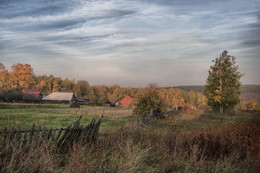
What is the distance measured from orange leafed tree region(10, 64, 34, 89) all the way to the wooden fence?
74641 mm

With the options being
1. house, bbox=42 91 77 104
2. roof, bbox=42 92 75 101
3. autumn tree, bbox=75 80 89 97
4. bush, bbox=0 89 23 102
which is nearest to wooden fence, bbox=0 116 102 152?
bush, bbox=0 89 23 102

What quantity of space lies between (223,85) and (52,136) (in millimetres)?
37716

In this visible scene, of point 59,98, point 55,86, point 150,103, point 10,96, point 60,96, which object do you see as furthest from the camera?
point 55,86

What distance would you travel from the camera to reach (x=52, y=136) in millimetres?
8102

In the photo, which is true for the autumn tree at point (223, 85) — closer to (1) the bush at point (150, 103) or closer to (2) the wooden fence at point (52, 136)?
(1) the bush at point (150, 103)

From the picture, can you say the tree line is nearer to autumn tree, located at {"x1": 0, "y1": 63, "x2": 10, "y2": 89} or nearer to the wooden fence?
autumn tree, located at {"x1": 0, "y1": 63, "x2": 10, "y2": 89}

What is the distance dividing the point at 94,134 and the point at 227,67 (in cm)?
3736

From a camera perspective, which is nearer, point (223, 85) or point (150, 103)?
point (150, 103)

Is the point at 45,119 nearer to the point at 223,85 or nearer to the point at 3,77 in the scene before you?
the point at 223,85

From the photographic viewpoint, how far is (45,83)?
315 feet

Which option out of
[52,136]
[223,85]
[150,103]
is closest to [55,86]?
[223,85]

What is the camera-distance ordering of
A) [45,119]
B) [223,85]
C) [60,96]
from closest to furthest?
[45,119]
[223,85]
[60,96]

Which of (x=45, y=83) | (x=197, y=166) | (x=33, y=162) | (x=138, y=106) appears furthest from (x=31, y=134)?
(x=45, y=83)

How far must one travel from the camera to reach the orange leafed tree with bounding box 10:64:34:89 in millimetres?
76688
